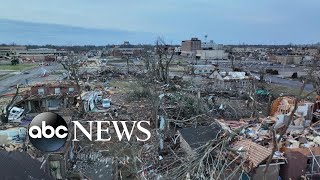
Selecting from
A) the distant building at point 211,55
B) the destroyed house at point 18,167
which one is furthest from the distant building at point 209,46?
the destroyed house at point 18,167

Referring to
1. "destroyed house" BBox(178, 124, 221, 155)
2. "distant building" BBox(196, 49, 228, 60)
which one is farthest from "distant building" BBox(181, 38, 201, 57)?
"destroyed house" BBox(178, 124, 221, 155)

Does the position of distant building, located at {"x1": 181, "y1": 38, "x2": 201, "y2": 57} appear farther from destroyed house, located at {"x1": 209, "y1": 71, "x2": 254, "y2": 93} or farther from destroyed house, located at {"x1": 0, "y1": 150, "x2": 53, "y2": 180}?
destroyed house, located at {"x1": 0, "y1": 150, "x2": 53, "y2": 180}

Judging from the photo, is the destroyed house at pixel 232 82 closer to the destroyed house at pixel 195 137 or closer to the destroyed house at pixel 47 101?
the destroyed house at pixel 47 101

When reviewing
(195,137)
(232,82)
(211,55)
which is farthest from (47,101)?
(211,55)

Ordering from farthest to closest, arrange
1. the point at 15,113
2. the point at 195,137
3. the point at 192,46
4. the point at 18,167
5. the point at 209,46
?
the point at 209,46 → the point at 192,46 → the point at 15,113 → the point at 195,137 → the point at 18,167

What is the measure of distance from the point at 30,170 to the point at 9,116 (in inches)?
508

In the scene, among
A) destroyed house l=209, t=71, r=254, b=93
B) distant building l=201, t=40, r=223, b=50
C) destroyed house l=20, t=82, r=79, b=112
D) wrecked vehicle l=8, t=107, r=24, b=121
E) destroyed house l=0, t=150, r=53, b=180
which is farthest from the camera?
distant building l=201, t=40, r=223, b=50

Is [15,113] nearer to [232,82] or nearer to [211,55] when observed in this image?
[232,82]

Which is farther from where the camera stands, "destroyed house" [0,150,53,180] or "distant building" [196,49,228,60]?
"distant building" [196,49,228,60]

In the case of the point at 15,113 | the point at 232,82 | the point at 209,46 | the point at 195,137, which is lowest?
the point at 15,113

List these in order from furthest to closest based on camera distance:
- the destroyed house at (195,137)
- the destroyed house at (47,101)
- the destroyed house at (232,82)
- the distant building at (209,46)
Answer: the distant building at (209,46), the destroyed house at (232,82), the destroyed house at (47,101), the destroyed house at (195,137)

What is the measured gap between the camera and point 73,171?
1223 centimetres

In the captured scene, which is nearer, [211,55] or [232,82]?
[232,82]

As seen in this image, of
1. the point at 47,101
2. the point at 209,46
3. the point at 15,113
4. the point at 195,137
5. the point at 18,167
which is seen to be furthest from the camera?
the point at 209,46
